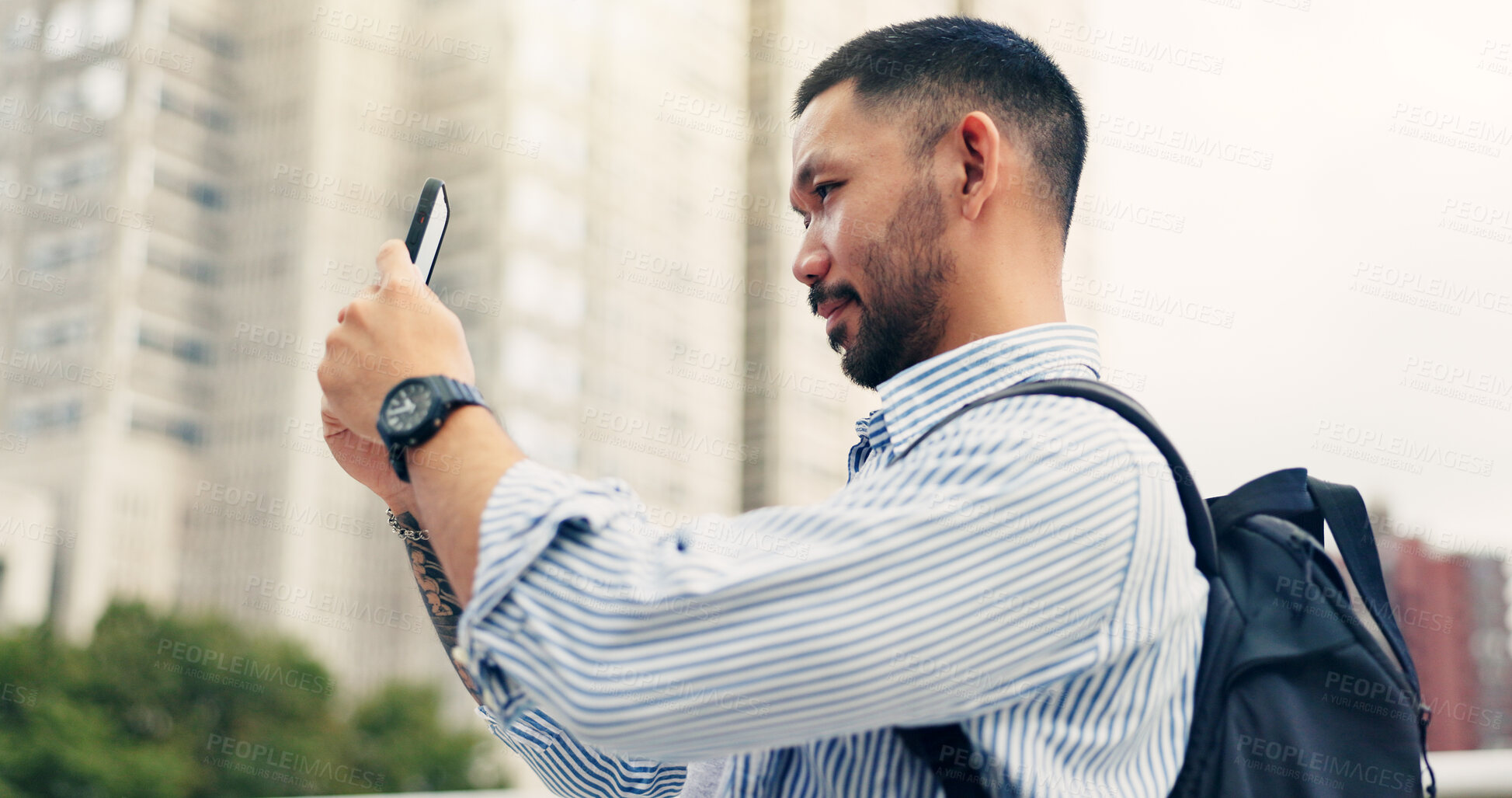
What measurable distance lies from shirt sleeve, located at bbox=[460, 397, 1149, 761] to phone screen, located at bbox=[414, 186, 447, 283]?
457mm

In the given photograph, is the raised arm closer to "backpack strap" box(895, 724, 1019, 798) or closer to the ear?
"backpack strap" box(895, 724, 1019, 798)

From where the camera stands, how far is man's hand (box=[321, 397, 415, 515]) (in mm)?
1185

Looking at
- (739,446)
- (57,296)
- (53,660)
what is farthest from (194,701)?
(739,446)

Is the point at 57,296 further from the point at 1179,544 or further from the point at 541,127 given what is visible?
the point at 1179,544

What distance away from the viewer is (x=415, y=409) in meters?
0.96

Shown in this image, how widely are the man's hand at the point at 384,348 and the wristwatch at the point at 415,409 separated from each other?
0.02 m

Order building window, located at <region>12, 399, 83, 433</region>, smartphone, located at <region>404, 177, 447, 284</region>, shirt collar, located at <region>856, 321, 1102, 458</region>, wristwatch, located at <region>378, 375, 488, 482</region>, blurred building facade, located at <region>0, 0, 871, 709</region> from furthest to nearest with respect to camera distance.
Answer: blurred building facade, located at <region>0, 0, 871, 709</region> → building window, located at <region>12, 399, 83, 433</region> → smartphone, located at <region>404, 177, 447, 284</region> → shirt collar, located at <region>856, 321, 1102, 458</region> → wristwatch, located at <region>378, 375, 488, 482</region>

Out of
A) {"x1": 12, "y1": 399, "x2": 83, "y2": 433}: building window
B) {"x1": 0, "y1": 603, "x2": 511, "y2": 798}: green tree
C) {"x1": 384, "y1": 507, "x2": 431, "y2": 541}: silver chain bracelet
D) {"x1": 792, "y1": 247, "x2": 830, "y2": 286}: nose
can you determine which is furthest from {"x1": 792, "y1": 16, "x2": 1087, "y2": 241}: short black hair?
Answer: {"x1": 12, "y1": 399, "x2": 83, "y2": 433}: building window

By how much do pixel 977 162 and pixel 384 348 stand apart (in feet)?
2.08

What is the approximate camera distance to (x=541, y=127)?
167ft

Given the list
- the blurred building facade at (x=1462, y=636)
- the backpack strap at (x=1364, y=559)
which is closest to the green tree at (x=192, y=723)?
the backpack strap at (x=1364, y=559)

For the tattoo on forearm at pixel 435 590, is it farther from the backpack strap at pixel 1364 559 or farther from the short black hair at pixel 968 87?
the backpack strap at pixel 1364 559

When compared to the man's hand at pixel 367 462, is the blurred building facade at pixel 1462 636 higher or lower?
lower

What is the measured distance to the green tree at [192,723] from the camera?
92.2ft
